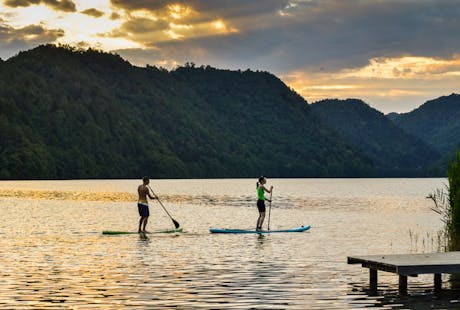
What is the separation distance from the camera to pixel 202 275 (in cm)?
2708

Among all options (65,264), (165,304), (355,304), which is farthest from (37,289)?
(355,304)

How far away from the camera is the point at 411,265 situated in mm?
22250

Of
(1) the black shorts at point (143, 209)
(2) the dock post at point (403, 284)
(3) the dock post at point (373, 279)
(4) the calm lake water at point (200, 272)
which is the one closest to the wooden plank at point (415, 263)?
(3) the dock post at point (373, 279)

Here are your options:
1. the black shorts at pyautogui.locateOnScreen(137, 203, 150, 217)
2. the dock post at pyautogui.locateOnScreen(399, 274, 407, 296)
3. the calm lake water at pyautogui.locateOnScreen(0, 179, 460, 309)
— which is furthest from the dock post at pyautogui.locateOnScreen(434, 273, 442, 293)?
the black shorts at pyautogui.locateOnScreen(137, 203, 150, 217)

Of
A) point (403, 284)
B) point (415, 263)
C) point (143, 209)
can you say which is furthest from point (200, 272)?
point (143, 209)

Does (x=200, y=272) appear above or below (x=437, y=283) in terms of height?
below

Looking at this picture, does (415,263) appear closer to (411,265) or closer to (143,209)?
(411,265)

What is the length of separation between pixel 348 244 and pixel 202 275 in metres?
16.1

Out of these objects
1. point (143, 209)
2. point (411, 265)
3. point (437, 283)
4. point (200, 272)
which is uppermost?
point (143, 209)

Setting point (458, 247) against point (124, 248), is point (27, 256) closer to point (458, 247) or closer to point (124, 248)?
point (124, 248)

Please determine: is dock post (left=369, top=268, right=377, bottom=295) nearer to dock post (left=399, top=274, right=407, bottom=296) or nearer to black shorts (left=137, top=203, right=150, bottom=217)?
dock post (left=399, top=274, right=407, bottom=296)

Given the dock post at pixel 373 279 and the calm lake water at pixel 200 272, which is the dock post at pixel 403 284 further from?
the dock post at pixel 373 279

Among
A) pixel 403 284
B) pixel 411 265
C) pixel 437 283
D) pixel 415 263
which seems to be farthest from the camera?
pixel 437 283

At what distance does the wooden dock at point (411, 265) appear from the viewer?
22.3 meters
